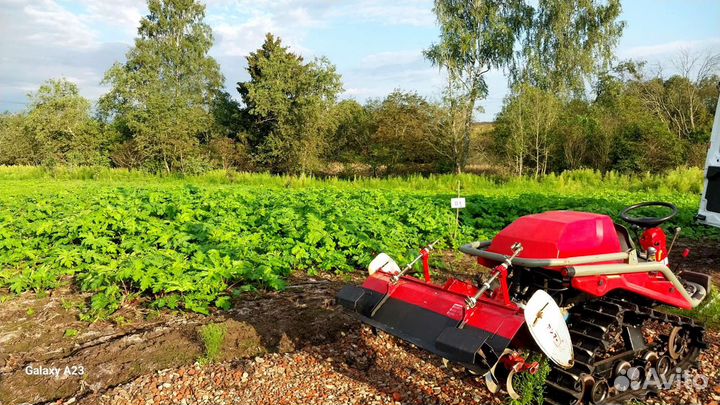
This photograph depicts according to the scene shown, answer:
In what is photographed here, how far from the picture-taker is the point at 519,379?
2664 mm

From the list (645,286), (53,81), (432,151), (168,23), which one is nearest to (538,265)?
(645,286)

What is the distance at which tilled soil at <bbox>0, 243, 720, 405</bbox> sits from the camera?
3.31 m

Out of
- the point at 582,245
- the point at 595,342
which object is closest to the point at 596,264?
the point at 582,245

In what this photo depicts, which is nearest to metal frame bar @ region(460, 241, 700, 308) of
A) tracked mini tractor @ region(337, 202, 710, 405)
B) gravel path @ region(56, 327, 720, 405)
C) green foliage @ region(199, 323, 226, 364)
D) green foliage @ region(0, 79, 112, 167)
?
tracked mini tractor @ region(337, 202, 710, 405)

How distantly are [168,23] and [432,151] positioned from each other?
21.3 metres

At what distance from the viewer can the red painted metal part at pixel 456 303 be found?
260 centimetres

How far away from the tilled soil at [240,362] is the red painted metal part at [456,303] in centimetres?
69

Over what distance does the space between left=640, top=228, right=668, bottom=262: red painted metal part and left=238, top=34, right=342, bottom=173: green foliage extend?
2464 cm

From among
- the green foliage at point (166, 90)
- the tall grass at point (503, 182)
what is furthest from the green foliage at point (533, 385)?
the green foliage at point (166, 90)

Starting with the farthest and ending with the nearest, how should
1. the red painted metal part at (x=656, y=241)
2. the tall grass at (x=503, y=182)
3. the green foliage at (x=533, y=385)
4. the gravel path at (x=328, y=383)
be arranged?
the tall grass at (x=503, y=182) < the red painted metal part at (x=656, y=241) < the gravel path at (x=328, y=383) < the green foliage at (x=533, y=385)

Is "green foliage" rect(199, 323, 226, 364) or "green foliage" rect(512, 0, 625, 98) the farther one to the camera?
"green foliage" rect(512, 0, 625, 98)

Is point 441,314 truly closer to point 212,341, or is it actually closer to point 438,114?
point 212,341

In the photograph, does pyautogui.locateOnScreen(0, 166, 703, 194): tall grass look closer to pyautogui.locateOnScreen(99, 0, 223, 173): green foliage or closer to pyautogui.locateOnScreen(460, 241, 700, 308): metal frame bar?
pyautogui.locateOnScreen(99, 0, 223, 173): green foliage

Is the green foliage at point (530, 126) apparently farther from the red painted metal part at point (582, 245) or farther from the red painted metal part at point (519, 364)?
the red painted metal part at point (519, 364)
